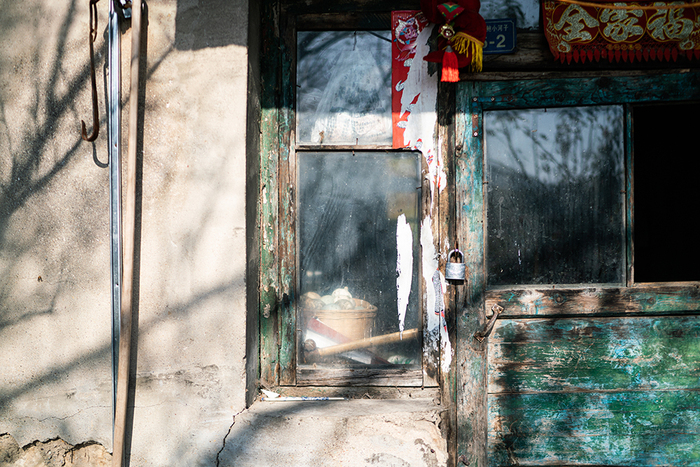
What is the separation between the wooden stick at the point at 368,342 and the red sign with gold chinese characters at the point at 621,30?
1.49m

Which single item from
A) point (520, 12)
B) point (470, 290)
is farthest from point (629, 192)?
point (520, 12)

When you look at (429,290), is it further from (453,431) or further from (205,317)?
(205,317)

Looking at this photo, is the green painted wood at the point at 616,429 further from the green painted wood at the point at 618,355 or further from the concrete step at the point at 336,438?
the concrete step at the point at 336,438

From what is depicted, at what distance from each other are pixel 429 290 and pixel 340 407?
0.68 m

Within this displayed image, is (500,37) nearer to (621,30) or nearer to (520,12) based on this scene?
(520,12)

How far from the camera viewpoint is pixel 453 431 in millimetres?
1844

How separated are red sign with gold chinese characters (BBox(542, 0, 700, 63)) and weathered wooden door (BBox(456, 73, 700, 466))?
0.41 feet

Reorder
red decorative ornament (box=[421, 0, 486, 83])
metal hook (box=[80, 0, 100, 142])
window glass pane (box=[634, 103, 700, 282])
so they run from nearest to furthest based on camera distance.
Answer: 1. metal hook (box=[80, 0, 100, 142])
2. red decorative ornament (box=[421, 0, 486, 83])
3. window glass pane (box=[634, 103, 700, 282])

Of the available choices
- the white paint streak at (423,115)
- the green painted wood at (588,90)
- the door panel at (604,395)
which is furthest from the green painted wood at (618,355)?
the green painted wood at (588,90)

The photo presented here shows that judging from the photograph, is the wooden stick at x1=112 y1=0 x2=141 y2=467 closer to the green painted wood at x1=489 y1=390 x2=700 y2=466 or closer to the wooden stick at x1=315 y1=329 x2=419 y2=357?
the wooden stick at x1=315 y1=329 x2=419 y2=357

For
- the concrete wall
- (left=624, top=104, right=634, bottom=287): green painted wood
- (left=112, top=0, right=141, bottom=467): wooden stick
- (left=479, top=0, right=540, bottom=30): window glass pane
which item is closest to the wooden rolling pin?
the concrete wall

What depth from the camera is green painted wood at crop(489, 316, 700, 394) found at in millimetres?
1805

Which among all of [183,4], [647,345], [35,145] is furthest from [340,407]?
[183,4]

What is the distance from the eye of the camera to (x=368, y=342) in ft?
6.20
